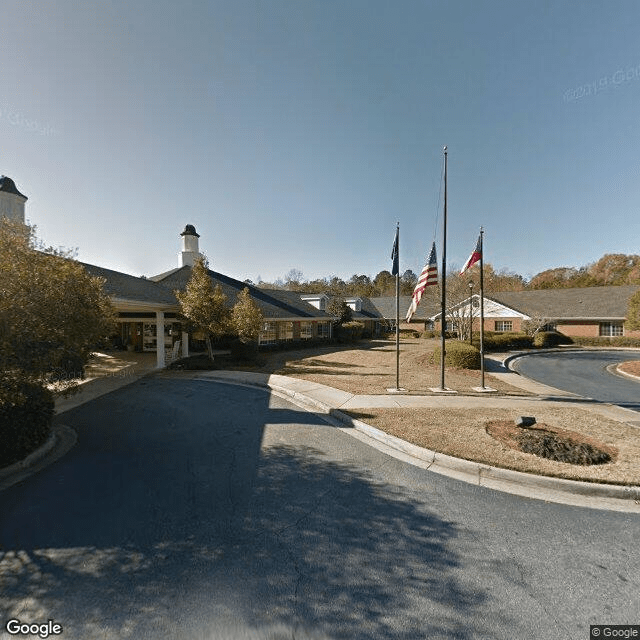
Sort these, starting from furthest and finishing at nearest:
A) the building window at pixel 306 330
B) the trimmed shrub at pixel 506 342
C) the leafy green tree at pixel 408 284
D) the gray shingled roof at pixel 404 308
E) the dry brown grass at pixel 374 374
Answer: the leafy green tree at pixel 408 284 < the gray shingled roof at pixel 404 308 < the building window at pixel 306 330 < the trimmed shrub at pixel 506 342 < the dry brown grass at pixel 374 374

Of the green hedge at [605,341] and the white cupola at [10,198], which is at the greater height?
the white cupola at [10,198]

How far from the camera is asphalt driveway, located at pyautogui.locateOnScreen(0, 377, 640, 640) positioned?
284 centimetres

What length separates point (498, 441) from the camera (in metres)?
6.62

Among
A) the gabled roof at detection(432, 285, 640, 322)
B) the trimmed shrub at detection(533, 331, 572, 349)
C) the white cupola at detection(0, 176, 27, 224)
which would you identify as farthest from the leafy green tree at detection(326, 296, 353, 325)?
the white cupola at detection(0, 176, 27, 224)

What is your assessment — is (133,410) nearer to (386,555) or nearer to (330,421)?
(330,421)

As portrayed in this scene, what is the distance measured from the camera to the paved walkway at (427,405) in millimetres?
4832

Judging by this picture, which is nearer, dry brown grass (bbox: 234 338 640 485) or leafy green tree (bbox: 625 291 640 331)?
dry brown grass (bbox: 234 338 640 485)

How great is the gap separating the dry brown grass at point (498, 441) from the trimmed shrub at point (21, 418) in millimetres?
6792

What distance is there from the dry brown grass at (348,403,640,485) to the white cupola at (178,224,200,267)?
74.2ft

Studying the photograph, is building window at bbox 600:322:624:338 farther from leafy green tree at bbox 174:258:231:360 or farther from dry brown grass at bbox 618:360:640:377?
leafy green tree at bbox 174:258:231:360

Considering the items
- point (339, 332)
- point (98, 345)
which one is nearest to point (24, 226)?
point (98, 345)

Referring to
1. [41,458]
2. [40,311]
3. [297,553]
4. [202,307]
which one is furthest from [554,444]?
[202,307]

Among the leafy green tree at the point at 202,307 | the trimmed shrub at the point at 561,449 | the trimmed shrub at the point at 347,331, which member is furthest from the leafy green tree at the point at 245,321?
the trimmed shrub at the point at 347,331

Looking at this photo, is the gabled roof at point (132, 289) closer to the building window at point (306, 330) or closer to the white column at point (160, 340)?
the white column at point (160, 340)
